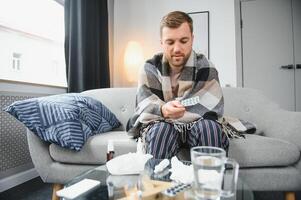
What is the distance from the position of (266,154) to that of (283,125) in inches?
10.1

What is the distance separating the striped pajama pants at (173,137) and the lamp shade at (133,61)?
5.69ft

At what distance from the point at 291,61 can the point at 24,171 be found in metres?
2.62

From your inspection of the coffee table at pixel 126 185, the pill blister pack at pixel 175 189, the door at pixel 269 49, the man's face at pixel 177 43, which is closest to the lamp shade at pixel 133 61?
the door at pixel 269 49

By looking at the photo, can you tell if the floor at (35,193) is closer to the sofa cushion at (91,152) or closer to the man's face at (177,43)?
the sofa cushion at (91,152)

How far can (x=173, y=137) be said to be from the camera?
3.07ft

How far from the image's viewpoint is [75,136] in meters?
1.10

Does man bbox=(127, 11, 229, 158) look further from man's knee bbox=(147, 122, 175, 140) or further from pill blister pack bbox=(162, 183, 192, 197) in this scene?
pill blister pack bbox=(162, 183, 192, 197)

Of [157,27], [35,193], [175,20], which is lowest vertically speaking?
[35,193]

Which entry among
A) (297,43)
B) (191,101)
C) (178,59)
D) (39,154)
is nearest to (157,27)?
(297,43)

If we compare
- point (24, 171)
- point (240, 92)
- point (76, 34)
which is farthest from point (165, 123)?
point (76, 34)

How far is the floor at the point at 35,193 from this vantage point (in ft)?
4.24

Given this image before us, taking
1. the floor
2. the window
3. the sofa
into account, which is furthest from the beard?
the window

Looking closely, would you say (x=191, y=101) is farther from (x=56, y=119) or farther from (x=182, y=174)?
(x=56, y=119)

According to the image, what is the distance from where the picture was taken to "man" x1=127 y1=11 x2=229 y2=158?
91cm
